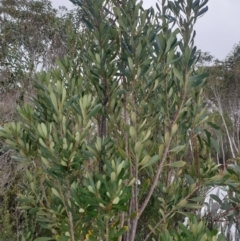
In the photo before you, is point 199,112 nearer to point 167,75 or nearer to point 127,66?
point 167,75

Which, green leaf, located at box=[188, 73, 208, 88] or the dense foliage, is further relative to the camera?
green leaf, located at box=[188, 73, 208, 88]

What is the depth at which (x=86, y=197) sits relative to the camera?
139 cm

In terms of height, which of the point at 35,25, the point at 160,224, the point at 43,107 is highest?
the point at 35,25

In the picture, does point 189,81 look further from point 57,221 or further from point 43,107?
point 57,221

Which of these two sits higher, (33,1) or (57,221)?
(33,1)

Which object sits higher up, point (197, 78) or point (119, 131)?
point (197, 78)

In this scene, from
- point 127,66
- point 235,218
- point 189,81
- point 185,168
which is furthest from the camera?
point 185,168

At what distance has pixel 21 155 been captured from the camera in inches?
68.7

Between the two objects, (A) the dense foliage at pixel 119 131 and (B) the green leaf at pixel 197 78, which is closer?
(A) the dense foliage at pixel 119 131

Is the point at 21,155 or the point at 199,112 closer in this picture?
the point at 21,155

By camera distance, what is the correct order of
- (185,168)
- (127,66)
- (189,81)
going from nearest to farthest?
1. (189,81)
2. (127,66)
3. (185,168)

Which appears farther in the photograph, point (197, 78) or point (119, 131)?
point (119, 131)

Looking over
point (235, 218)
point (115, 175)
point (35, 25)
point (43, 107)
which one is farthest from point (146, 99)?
point (35, 25)

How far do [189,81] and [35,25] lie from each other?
12662mm
